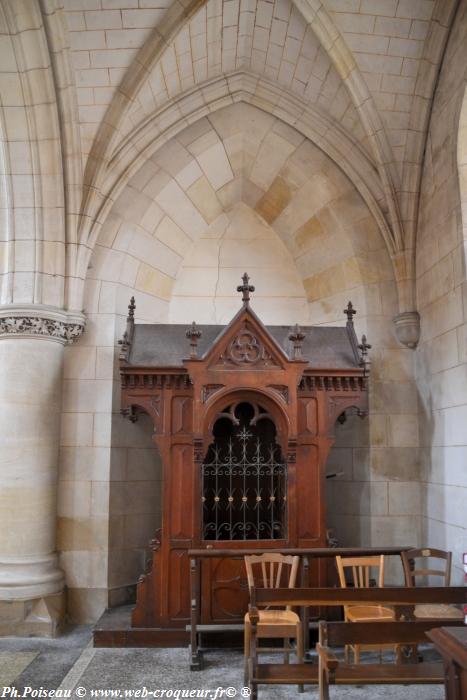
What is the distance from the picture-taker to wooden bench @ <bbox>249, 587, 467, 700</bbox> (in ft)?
11.4

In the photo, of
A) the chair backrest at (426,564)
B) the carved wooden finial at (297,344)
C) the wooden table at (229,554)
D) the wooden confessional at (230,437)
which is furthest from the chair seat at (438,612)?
the carved wooden finial at (297,344)

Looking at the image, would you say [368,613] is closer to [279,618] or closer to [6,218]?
[279,618]

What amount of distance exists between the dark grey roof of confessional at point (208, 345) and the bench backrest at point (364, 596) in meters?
2.28

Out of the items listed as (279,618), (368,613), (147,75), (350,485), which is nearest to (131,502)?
(350,485)

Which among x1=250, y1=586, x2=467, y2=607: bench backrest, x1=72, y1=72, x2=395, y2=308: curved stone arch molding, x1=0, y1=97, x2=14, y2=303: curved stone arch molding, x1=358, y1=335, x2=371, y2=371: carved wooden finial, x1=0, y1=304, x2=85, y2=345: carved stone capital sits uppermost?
x1=72, y1=72, x2=395, y2=308: curved stone arch molding

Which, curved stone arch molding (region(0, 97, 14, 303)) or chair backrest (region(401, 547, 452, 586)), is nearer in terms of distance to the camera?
chair backrest (region(401, 547, 452, 586))

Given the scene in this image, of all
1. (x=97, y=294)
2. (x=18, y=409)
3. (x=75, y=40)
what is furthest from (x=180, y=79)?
(x=18, y=409)

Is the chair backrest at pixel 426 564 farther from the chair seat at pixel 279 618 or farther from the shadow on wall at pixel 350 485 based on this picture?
the chair seat at pixel 279 618

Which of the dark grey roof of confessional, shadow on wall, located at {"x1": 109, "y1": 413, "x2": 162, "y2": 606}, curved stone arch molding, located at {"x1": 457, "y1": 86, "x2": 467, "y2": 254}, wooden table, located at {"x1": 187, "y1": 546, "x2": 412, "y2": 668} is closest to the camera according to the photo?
wooden table, located at {"x1": 187, "y1": 546, "x2": 412, "y2": 668}

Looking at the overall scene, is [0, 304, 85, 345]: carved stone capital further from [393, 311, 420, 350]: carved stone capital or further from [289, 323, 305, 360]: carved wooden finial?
[393, 311, 420, 350]: carved stone capital

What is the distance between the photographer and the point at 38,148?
20.4 ft

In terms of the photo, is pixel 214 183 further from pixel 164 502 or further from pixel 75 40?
pixel 164 502

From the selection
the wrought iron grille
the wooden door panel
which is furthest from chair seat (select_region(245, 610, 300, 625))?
the wrought iron grille

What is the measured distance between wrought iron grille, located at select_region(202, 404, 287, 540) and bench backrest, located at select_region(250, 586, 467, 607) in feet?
5.87
